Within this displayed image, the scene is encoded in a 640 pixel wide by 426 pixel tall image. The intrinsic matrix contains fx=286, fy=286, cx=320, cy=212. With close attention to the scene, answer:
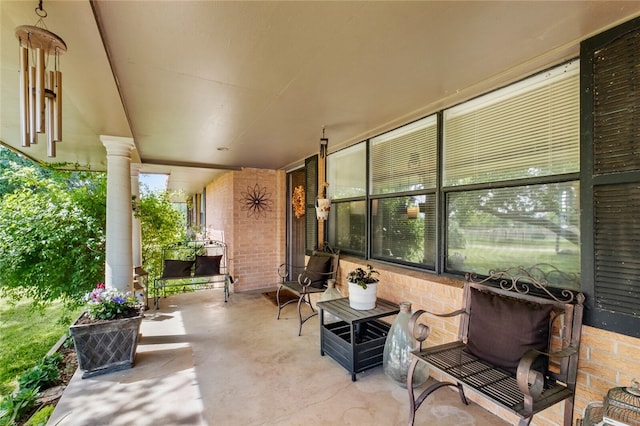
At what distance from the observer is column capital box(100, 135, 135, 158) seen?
304cm

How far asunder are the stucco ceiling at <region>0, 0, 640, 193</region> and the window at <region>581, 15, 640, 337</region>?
16 centimetres

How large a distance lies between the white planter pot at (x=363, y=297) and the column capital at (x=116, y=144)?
2823mm

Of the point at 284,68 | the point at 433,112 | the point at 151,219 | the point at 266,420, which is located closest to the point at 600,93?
the point at 433,112

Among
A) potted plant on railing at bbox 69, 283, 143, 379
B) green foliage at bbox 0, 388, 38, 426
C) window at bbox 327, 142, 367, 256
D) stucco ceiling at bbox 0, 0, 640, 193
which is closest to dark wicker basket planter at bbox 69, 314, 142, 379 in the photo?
potted plant on railing at bbox 69, 283, 143, 379

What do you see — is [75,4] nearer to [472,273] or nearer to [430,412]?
[472,273]

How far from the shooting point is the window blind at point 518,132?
1.78m

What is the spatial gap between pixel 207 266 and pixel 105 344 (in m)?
2.30

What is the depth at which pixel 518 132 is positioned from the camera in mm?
2029

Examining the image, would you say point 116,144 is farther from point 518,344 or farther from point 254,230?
point 518,344

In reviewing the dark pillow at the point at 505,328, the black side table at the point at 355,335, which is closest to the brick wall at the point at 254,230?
the black side table at the point at 355,335

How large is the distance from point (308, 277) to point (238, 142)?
1.97 meters

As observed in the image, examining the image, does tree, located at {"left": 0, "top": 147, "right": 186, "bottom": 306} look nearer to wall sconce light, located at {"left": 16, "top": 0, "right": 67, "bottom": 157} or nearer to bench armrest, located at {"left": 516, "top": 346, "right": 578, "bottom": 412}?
wall sconce light, located at {"left": 16, "top": 0, "right": 67, "bottom": 157}

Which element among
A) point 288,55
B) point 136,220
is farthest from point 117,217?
point 288,55

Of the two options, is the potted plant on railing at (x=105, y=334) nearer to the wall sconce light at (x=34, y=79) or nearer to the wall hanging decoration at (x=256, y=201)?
the wall sconce light at (x=34, y=79)
